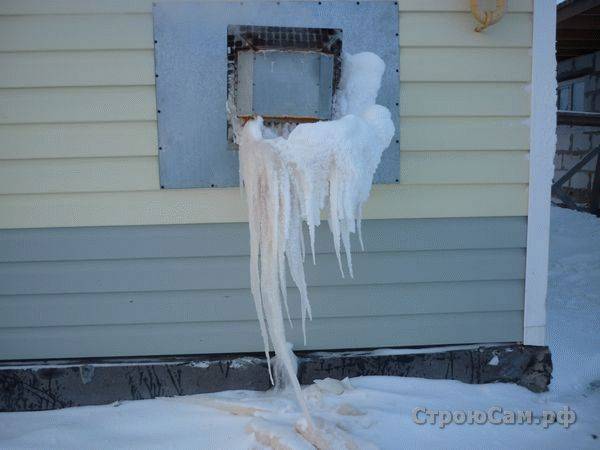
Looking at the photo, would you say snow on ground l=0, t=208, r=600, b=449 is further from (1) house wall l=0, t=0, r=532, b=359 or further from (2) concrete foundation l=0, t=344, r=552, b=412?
(1) house wall l=0, t=0, r=532, b=359

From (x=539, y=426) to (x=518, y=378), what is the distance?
42cm

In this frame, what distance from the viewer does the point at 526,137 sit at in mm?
2814

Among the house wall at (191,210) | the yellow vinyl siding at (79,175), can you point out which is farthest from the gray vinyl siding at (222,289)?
the yellow vinyl siding at (79,175)

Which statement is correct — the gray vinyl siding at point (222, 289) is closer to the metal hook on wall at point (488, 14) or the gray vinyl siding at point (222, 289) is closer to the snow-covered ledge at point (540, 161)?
the snow-covered ledge at point (540, 161)

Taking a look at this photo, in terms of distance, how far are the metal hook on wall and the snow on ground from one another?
1843mm

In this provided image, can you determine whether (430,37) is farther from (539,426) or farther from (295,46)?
(539,426)

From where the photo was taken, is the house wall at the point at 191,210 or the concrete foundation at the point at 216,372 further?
the concrete foundation at the point at 216,372

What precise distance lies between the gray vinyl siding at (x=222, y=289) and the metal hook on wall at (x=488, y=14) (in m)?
0.98

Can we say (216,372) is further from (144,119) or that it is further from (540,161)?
(540,161)

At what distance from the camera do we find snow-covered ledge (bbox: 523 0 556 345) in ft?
9.02

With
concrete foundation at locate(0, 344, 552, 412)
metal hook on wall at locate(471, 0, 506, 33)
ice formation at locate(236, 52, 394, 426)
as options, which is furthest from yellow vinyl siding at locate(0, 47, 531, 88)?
metal hook on wall at locate(471, 0, 506, 33)

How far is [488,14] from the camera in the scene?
2.64 meters

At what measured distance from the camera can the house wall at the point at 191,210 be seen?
2.65 meters

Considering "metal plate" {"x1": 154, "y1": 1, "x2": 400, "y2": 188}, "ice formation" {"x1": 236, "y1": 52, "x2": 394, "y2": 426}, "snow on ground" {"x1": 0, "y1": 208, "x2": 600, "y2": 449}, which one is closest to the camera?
"ice formation" {"x1": 236, "y1": 52, "x2": 394, "y2": 426}
